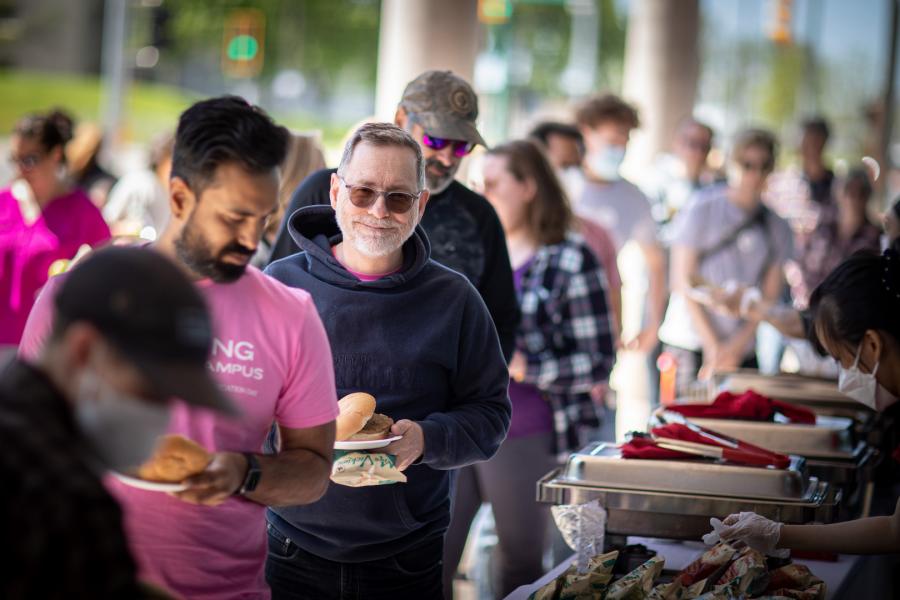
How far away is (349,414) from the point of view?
2.70 m

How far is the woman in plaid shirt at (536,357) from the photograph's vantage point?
450 centimetres

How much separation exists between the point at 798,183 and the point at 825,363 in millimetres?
3185

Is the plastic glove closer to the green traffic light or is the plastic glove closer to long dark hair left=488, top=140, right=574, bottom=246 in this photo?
long dark hair left=488, top=140, right=574, bottom=246

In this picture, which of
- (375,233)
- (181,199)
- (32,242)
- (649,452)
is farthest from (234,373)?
(32,242)

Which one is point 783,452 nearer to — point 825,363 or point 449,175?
point 449,175

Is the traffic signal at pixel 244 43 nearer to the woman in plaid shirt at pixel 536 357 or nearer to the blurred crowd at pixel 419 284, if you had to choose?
the blurred crowd at pixel 419 284

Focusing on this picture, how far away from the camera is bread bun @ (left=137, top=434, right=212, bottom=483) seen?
2.04m

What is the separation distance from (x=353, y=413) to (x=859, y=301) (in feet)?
4.56

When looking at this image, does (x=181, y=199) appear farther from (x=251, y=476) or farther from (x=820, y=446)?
(x=820, y=446)

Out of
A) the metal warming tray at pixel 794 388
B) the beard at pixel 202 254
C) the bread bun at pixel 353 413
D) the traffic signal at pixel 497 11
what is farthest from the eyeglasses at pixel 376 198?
the traffic signal at pixel 497 11

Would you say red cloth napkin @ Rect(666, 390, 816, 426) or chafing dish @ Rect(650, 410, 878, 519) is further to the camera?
red cloth napkin @ Rect(666, 390, 816, 426)

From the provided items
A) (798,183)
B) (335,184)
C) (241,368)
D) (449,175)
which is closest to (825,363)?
(798,183)

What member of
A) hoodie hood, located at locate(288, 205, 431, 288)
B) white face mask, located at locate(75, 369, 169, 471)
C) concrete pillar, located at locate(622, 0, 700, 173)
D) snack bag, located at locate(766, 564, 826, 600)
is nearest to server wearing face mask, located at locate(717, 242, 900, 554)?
snack bag, located at locate(766, 564, 826, 600)

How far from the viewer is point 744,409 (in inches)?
160
